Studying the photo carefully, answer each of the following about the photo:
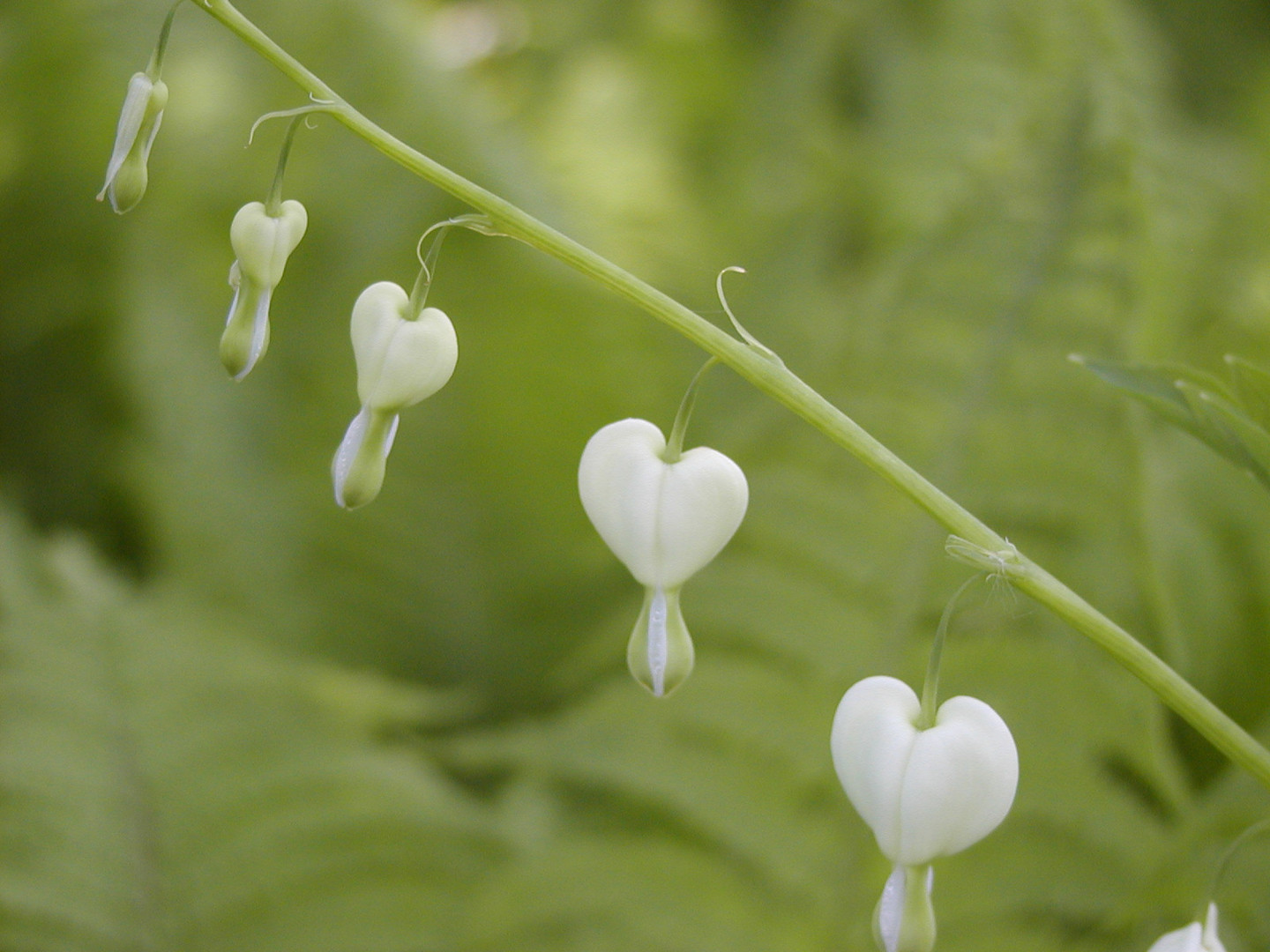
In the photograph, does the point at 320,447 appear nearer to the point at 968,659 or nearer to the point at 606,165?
the point at 606,165

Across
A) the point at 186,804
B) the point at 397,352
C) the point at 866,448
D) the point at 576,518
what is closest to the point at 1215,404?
the point at 866,448

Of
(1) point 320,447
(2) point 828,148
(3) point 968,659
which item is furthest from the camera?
(2) point 828,148

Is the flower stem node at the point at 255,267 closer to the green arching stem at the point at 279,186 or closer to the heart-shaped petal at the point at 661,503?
the green arching stem at the point at 279,186

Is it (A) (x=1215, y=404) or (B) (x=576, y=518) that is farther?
(B) (x=576, y=518)

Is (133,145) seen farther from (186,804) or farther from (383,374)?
(186,804)

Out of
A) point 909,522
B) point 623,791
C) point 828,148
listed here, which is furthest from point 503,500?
point 828,148

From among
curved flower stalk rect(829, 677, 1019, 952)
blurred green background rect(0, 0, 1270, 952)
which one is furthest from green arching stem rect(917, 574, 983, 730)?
blurred green background rect(0, 0, 1270, 952)

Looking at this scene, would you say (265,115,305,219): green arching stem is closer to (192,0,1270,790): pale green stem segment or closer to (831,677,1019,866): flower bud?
(192,0,1270,790): pale green stem segment
